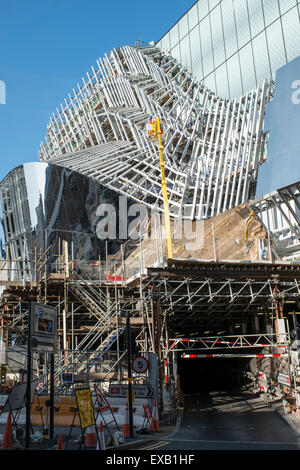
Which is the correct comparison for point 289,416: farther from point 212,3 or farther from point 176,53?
point 176,53

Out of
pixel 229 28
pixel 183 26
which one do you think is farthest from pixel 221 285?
pixel 183 26

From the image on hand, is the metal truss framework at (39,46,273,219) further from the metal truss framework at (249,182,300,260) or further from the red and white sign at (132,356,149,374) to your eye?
the red and white sign at (132,356,149,374)

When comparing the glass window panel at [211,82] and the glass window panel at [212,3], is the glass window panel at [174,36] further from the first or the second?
the glass window panel at [211,82]

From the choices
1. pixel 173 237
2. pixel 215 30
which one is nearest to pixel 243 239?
pixel 173 237

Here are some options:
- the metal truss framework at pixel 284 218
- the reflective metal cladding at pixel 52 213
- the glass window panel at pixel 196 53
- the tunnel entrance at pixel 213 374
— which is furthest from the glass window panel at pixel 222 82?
the tunnel entrance at pixel 213 374

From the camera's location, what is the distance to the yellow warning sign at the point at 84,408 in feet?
34.1

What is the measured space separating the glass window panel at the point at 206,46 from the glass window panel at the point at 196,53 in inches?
29.3

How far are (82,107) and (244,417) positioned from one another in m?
40.5

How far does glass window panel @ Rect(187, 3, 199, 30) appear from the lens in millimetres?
57906

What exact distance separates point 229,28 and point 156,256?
33.3 meters

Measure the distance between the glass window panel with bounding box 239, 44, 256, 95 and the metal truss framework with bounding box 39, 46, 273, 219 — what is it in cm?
383

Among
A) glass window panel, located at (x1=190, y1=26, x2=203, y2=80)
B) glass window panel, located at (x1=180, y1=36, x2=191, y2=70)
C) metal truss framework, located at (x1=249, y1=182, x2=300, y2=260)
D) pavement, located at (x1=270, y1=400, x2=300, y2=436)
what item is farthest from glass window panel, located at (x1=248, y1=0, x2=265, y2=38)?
pavement, located at (x1=270, y1=400, x2=300, y2=436)

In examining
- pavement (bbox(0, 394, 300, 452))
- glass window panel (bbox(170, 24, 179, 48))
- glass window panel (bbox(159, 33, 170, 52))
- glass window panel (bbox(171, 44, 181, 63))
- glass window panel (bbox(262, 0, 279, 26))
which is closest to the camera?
pavement (bbox(0, 394, 300, 452))
